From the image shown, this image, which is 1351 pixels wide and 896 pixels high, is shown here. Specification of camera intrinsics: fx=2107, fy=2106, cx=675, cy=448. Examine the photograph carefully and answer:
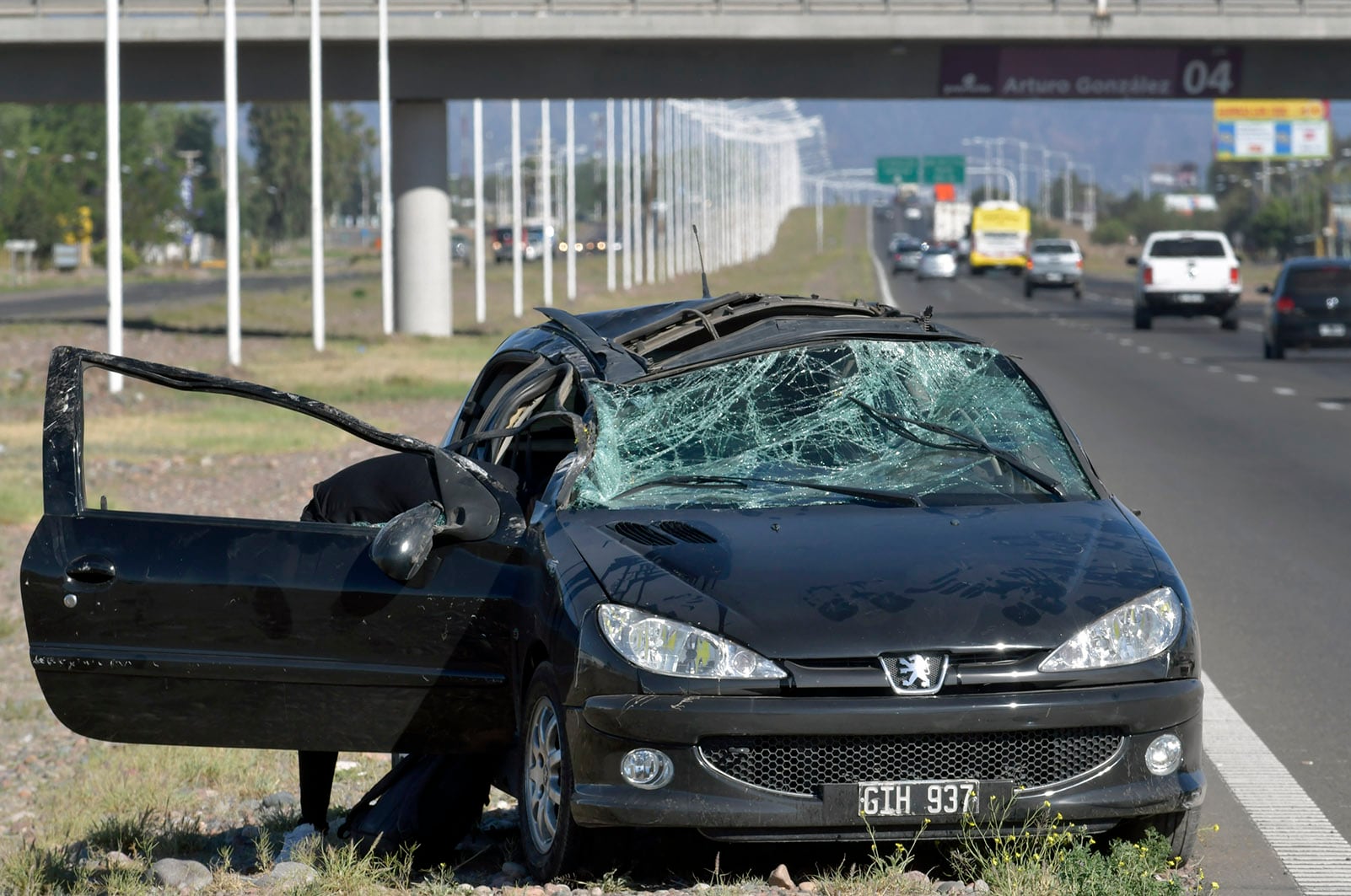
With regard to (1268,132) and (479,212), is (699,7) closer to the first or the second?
(479,212)

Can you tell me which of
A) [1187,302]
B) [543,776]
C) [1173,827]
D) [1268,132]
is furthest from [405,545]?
[1268,132]

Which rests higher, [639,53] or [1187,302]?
[639,53]

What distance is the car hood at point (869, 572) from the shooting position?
512 cm

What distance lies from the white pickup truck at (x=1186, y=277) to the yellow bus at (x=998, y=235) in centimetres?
4431

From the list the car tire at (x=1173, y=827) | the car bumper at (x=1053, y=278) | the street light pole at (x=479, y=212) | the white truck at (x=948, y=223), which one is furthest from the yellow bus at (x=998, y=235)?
the car tire at (x=1173, y=827)

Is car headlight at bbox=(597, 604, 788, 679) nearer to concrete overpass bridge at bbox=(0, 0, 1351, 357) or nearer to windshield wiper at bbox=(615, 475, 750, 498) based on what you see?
windshield wiper at bbox=(615, 475, 750, 498)

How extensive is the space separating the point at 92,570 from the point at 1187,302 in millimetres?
42244

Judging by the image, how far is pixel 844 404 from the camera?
6.51 metres

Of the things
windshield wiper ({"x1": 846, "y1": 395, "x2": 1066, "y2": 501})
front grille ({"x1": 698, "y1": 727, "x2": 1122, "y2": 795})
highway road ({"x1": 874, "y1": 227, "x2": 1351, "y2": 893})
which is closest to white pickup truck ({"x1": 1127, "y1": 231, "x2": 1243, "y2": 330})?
highway road ({"x1": 874, "y1": 227, "x2": 1351, "y2": 893})

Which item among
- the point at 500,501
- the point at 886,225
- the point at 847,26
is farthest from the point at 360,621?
the point at 886,225

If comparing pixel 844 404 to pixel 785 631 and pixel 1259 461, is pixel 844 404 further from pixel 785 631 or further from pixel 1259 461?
pixel 1259 461

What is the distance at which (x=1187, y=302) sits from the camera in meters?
45.8

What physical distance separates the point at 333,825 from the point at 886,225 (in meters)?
177

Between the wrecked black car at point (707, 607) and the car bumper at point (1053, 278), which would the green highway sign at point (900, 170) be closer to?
the car bumper at point (1053, 278)
